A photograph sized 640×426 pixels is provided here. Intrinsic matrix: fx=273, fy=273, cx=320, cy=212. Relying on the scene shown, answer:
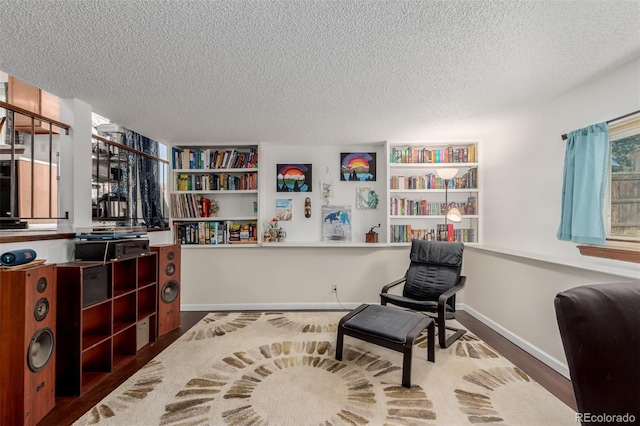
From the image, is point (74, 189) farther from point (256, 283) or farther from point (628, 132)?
point (628, 132)

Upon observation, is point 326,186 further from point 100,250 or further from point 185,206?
point 100,250

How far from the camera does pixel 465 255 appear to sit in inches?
144

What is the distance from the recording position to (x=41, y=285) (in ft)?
5.57

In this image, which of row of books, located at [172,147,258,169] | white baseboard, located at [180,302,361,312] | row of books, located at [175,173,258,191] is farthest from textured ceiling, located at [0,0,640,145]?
white baseboard, located at [180,302,361,312]

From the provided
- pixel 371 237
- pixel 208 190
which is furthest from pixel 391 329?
pixel 208 190

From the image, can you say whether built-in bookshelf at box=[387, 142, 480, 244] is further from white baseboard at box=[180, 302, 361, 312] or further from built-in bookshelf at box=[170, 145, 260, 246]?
built-in bookshelf at box=[170, 145, 260, 246]

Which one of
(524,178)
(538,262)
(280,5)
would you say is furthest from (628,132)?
(280,5)

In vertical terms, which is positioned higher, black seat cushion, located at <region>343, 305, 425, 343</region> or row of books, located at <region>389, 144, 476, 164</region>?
row of books, located at <region>389, 144, 476, 164</region>

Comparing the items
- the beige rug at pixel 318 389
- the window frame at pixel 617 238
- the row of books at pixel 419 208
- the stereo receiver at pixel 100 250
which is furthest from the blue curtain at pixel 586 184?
the stereo receiver at pixel 100 250

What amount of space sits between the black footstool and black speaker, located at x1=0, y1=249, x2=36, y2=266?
222 cm

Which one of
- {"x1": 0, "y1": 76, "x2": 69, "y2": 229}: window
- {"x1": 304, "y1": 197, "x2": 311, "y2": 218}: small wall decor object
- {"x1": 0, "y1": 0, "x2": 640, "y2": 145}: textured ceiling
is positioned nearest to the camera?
{"x1": 0, "y1": 0, "x2": 640, "y2": 145}: textured ceiling

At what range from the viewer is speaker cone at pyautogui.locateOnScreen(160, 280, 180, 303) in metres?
2.96

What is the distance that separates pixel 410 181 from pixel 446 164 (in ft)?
1.67

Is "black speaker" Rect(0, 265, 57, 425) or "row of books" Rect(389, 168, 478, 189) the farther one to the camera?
"row of books" Rect(389, 168, 478, 189)
